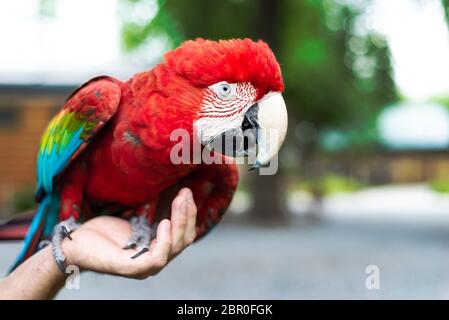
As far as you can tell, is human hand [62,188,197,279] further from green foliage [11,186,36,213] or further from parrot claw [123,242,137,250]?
green foliage [11,186,36,213]

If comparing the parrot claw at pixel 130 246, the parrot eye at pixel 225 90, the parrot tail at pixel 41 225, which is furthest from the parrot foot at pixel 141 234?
the parrot eye at pixel 225 90

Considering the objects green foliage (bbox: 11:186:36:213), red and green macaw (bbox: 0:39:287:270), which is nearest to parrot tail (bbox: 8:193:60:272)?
red and green macaw (bbox: 0:39:287:270)

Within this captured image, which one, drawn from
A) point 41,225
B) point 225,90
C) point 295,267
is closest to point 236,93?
point 225,90

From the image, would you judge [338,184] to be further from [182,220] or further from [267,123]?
[182,220]

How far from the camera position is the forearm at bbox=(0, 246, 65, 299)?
4.17 feet

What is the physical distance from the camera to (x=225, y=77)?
1207 millimetres

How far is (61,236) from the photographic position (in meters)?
1.38

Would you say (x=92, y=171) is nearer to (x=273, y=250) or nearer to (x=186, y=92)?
(x=186, y=92)

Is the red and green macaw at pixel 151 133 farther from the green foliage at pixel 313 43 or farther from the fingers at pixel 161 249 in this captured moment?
the green foliage at pixel 313 43

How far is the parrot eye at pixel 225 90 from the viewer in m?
1.22

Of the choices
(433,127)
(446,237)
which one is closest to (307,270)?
(446,237)

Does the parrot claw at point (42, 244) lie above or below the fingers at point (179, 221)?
below

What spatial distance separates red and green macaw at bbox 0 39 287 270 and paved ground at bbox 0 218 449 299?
234 cm

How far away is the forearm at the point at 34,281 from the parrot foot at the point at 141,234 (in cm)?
20
